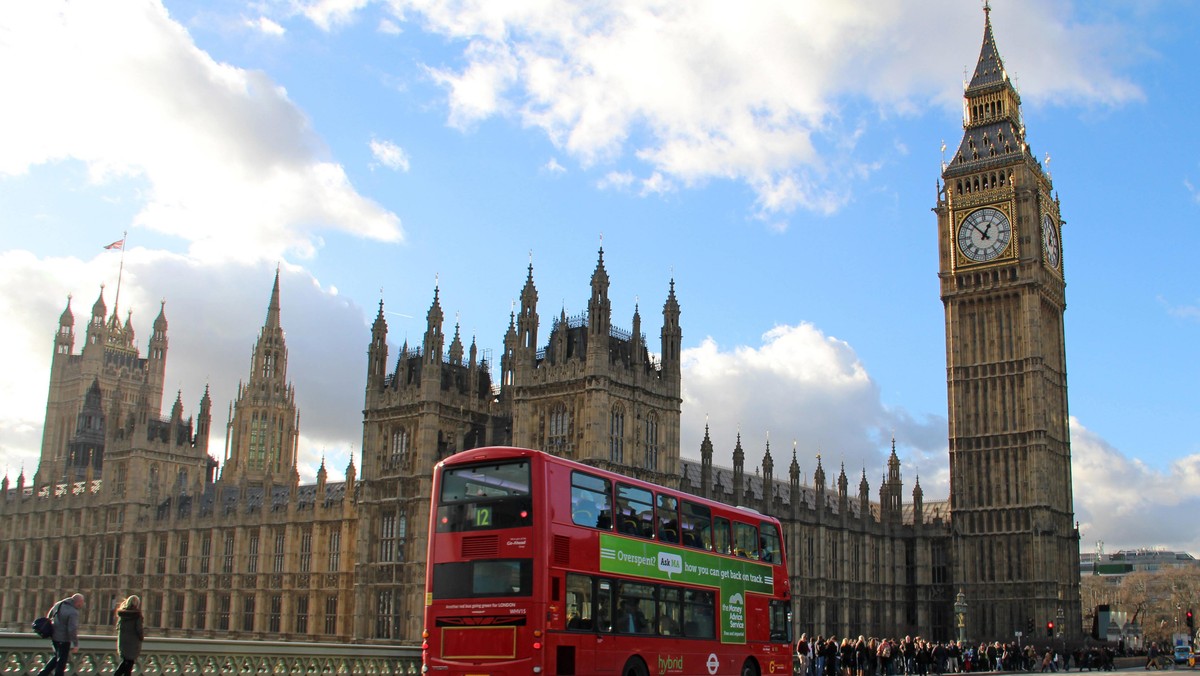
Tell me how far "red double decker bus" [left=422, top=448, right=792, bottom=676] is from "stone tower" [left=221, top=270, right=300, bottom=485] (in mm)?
113454

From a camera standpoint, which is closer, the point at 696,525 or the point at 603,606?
the point at 603,606

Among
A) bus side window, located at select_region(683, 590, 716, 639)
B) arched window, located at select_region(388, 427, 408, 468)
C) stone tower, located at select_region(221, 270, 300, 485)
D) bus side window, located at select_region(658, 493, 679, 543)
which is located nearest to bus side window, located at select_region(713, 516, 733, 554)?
bus side window, located at select_region(683, 590, 716, 639)

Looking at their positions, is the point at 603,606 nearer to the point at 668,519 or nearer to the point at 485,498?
the point at 668,519

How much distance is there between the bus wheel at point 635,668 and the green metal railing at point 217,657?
7383 millimetres

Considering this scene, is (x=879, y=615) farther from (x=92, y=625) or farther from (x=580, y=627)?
(x=580, y=627)

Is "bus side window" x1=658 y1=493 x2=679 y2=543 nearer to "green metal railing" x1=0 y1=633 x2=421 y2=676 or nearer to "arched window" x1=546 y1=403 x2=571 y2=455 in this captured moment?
"green metal railing" x1=0 y1=633 x2=421 y2=676

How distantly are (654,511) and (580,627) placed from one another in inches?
156

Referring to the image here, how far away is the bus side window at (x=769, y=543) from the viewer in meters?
32.6

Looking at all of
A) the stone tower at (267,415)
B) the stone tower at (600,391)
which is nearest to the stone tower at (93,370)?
the stone tower at (267,415)

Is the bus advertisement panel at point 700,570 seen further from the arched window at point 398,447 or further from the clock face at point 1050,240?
the clock face at point 1050,240

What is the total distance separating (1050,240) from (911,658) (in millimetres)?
50529

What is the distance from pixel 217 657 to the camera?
26.4m

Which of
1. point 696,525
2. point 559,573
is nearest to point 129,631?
point 559,573

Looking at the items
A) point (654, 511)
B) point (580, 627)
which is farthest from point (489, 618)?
point (654, 511)
